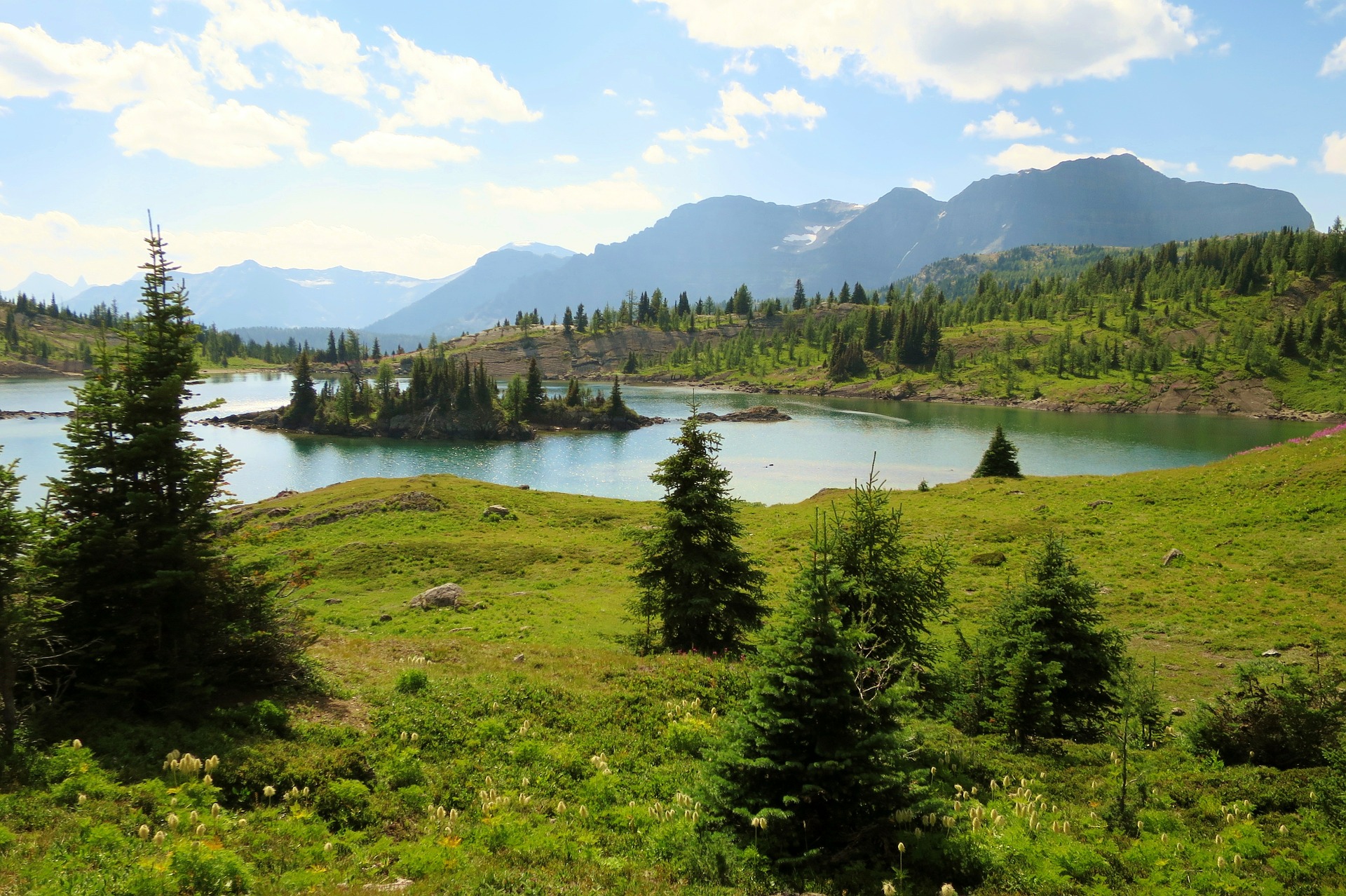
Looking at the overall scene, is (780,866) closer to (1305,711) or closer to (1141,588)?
(1305,711)

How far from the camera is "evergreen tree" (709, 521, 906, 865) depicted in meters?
9.02

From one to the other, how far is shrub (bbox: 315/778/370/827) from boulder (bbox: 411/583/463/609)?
19426 mm

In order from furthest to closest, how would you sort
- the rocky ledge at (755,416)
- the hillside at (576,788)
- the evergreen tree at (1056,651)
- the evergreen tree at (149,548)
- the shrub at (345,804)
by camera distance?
the rocky ledge at (755,416) → the evergreen tree at (1056,651) → the evergreen tree at (149,548) → the shrub at (345,804) → the hillside at (576,788)

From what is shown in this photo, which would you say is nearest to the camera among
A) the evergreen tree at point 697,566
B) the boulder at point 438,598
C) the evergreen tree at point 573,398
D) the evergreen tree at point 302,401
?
the evergreen tree at point 697,566

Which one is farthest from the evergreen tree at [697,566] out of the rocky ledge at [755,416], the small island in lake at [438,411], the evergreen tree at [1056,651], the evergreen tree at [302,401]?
the evergreen tree at [302,401]

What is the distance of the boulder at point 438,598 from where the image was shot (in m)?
29.6

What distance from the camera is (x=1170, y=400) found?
164 metres

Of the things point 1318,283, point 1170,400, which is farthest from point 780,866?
point 1318,283

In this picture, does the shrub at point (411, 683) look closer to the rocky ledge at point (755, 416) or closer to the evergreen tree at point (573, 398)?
the rocky ledge at point (755, 416)

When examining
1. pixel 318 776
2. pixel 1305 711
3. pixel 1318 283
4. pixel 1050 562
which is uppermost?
pixel 1318 283

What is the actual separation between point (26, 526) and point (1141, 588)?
119 ft

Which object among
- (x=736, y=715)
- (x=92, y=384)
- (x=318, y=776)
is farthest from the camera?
(x=92, y=384)

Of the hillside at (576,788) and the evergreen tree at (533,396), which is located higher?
the evergreen tree at (533,396)

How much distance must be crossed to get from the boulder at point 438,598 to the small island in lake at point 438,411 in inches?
4047
